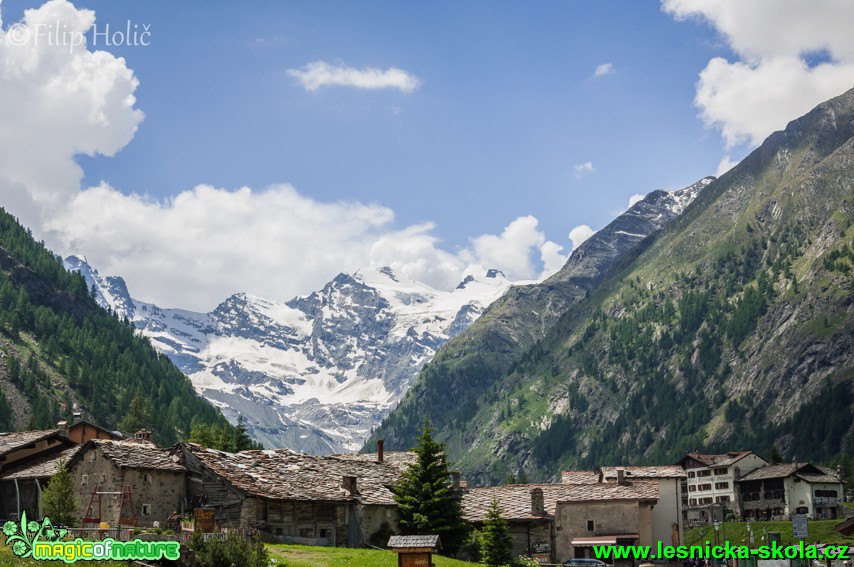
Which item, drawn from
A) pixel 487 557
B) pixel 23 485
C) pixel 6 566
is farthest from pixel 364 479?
pixel 6 566

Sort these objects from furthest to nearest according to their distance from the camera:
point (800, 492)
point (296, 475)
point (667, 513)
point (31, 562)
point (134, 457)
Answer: point (800, 492) < point (667, 513) < point (296, 475) < point (134, 457) < point (31, 562)

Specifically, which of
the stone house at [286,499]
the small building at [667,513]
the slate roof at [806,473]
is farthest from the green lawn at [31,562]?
the slate roof at [806,473]

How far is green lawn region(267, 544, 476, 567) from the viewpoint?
5959 cm

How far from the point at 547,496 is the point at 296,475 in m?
23.9

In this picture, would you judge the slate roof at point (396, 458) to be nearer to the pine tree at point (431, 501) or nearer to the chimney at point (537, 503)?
the chimney at point (537, 503)

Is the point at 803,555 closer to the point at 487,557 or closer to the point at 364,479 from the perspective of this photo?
the point at 487,557

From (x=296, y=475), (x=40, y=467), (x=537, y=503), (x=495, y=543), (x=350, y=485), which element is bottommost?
(x=495, y=543)

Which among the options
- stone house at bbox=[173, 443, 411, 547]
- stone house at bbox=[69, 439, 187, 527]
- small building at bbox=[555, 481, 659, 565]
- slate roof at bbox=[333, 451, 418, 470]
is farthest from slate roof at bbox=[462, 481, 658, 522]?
stone house at bbox=[69, 439, 187, 527]

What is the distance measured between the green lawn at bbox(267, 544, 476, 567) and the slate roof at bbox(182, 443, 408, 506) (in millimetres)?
7978

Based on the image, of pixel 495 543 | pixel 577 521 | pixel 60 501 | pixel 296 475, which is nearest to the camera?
pixel 495 543

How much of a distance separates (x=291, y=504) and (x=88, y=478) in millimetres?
15705

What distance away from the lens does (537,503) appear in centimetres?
8831

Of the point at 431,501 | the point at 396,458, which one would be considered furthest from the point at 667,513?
the point at 396,458

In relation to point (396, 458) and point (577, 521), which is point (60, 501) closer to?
point (577, 521)
